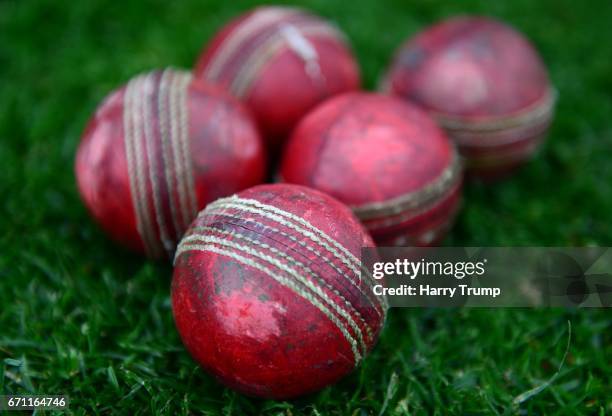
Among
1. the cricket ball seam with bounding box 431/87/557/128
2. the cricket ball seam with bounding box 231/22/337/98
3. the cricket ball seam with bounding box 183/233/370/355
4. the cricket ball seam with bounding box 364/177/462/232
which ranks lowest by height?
the cricket ball seam with bounding box 364/177/462/232

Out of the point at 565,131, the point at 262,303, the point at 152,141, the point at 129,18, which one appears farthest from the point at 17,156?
the point at 565,131

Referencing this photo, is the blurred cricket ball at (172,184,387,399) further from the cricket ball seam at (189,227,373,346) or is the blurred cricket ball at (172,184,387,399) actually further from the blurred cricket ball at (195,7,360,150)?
the blurred cricket ball at (195,7,360,150)

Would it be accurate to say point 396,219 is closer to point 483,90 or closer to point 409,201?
point 409,201

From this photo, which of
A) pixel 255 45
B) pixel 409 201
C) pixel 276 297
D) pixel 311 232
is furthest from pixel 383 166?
pixel 255 45

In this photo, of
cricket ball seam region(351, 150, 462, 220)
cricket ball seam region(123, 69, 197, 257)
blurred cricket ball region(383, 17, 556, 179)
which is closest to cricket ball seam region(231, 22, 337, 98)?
cricket ball seam region(123, 69, 197, 257)

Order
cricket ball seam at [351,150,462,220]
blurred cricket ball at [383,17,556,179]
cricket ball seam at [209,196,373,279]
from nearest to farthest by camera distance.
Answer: cricket ball seam at [209,196,373,279]
cricket ball seam at [351,150,462,220]
blurred cricket ball at [383,17,556,179]

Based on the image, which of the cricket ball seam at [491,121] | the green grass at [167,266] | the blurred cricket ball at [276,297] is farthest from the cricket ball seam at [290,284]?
the cricket ball seam at [491,121]
